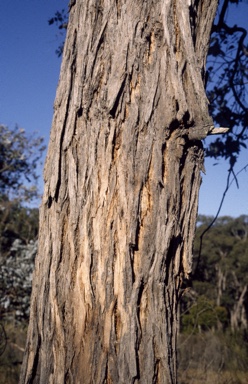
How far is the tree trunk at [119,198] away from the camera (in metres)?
1.52

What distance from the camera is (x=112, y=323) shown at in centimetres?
151

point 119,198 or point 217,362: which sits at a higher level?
point 119,198

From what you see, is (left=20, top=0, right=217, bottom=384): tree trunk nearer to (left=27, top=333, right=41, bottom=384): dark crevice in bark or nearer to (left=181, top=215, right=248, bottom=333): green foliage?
(left=27, top=333, right=41, bottom=384): dark crevice in bark

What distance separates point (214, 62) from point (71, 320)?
375cm

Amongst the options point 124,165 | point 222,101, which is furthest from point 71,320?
point 222,101

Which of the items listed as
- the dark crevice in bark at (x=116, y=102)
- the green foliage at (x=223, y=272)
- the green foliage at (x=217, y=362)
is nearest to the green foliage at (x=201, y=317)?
the green foliage at (x=217, y=362)

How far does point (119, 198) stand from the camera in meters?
1.59

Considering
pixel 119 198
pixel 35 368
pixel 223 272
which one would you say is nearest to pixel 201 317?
pixel 223 272

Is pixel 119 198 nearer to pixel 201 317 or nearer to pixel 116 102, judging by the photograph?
pixel 116 102

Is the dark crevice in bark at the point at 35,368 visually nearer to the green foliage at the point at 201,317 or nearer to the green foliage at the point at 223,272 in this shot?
the green foliage at the point at 201,317

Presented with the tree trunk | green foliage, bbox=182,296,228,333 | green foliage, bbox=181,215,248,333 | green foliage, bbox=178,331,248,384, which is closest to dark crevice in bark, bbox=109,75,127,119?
the tree trunk

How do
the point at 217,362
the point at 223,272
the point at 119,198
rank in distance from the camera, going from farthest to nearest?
1. the point at 223,272
2. the point at 217,362
3. the point at 119,198

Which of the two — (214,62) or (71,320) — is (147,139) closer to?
(71,320)

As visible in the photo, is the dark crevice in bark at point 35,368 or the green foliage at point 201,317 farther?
the green foliage at point 201,317
